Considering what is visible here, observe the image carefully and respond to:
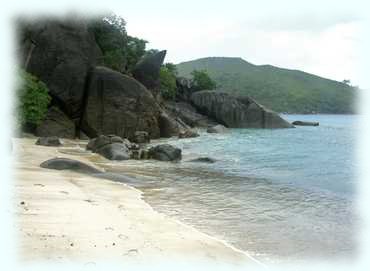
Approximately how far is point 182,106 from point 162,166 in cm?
5133

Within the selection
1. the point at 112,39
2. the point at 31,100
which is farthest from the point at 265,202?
the point at 112,39

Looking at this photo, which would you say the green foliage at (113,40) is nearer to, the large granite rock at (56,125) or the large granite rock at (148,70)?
the large granite rock at (148,70)

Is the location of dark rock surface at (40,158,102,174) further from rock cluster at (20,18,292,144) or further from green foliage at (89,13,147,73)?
green foliage at (89,13,147,73)

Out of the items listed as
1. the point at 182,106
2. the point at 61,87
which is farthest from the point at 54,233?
the point at 182,106

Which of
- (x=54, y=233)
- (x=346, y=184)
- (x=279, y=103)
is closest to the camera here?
(x=54, y=233)

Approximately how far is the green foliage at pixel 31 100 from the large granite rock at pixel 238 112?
38.9 meters

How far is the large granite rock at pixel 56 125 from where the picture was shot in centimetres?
3725

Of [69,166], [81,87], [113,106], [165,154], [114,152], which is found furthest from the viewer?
[81,87]

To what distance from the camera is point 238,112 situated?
71938 mm

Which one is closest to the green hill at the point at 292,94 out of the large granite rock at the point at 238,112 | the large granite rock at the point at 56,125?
the large granite rock at the point at 238,112

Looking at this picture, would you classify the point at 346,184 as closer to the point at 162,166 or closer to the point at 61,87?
the point at 162,166

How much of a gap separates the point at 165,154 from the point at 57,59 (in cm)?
1971

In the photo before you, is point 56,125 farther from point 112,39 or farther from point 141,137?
point 112,39

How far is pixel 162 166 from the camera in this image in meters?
23.4
